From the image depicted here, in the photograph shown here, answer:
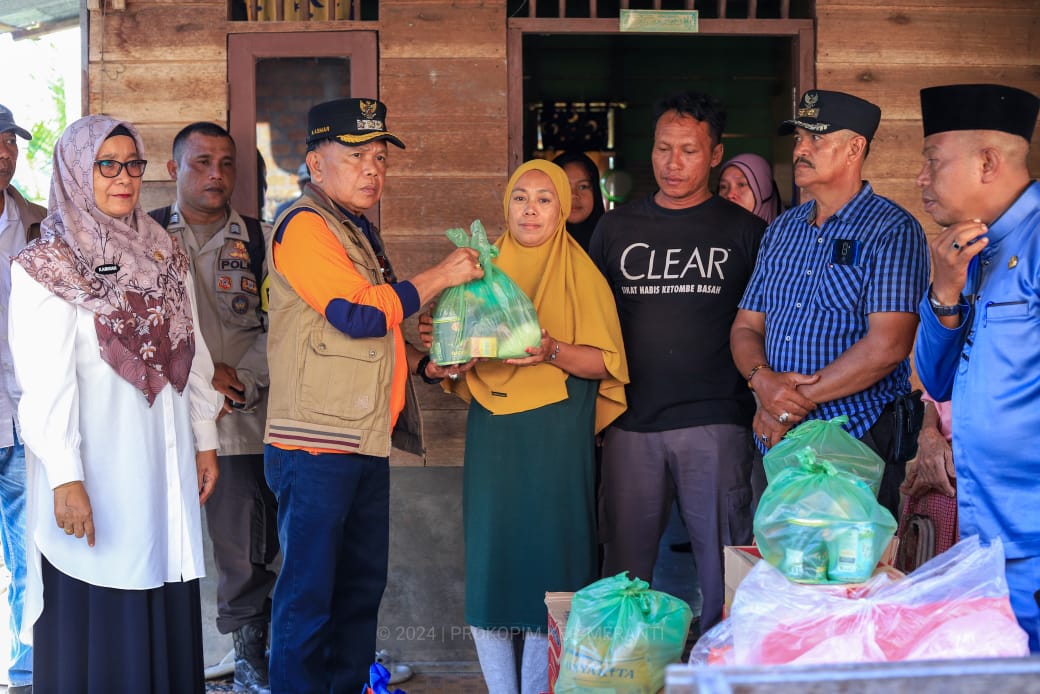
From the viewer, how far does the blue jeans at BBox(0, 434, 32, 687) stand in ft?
11.3

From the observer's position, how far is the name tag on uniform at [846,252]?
2.80m

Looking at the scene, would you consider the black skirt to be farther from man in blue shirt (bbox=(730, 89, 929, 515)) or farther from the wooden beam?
the wooden beam

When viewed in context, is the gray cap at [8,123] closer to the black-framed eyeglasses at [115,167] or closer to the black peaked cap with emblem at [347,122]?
the black-framed eyeglasses at [115,167]

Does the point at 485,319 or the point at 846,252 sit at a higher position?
the point at 846,252

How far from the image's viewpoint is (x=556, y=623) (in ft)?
8.43

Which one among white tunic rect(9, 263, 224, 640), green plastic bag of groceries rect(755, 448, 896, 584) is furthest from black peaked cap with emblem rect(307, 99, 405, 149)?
green plastic bag of groceries rect(755, 448, 896, 584)

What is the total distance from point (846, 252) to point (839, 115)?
404 millimetres

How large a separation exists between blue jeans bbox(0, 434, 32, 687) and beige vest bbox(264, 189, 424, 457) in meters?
1.15

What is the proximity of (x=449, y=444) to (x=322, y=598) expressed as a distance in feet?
4.02

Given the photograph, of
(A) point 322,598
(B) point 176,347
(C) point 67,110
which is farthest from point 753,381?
(C) point 67,110

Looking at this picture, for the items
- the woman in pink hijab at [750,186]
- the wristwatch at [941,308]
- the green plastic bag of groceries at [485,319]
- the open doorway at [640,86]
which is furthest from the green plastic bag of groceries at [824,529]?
the open doorway at [640,86]

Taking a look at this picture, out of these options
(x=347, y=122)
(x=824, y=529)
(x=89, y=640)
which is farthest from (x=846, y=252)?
(x=89, y=640)

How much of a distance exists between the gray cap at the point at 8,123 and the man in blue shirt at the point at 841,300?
8.55 feet

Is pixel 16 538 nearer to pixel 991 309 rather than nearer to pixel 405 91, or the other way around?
pixel 405 91
